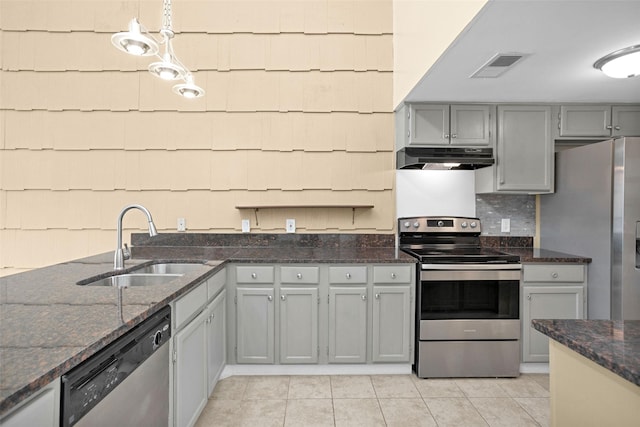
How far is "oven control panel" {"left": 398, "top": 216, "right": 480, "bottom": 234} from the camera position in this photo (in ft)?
10.7

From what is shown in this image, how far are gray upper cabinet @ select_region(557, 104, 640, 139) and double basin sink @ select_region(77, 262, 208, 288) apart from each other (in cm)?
327

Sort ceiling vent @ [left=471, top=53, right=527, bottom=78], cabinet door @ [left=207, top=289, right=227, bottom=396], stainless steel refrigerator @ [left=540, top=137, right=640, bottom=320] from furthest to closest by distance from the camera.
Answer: stainless steel refrigerator @ [left=540, top=137, right=640, bottom=320]
cabinet door @ [left=207, top=289, right=227, bottom=396]
ceiling vent @ [left=471, top=53, right=527, bottom=78]

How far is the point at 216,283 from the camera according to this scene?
2398mm

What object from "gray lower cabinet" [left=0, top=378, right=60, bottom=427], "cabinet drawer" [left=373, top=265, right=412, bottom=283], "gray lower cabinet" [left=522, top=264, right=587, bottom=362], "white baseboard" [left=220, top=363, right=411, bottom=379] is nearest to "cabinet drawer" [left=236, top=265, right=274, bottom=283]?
"white baseboard" [left=220, top=363, right=411, bottom=379]

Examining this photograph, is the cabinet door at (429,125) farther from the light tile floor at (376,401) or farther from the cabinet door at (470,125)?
the light tile floor at (376,401)

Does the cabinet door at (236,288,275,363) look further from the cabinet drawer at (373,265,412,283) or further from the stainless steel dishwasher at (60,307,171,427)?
the stainless steel dishwasher at (60,307,171,427)

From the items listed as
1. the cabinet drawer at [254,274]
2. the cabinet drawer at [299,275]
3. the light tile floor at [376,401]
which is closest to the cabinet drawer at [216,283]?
the cabinet drawer at [254,274]

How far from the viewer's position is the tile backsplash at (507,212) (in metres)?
3.31

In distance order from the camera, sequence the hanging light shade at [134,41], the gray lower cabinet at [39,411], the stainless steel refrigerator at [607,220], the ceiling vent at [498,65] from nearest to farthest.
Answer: the gray lower cabinet at [39,411] → the hanging light shade at [134,41] → the ceiling vent at [498,65] → the stainless steel refrigerator at [607,220]

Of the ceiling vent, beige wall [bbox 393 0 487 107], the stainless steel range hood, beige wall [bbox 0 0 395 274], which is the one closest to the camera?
beige wall [bbox 393 0 487 107]

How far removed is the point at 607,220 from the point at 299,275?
90.0 inches

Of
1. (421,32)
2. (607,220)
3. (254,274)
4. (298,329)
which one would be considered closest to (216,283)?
(254,274)

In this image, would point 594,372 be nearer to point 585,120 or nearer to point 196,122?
point 585,120

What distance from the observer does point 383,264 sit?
8.78 ft
